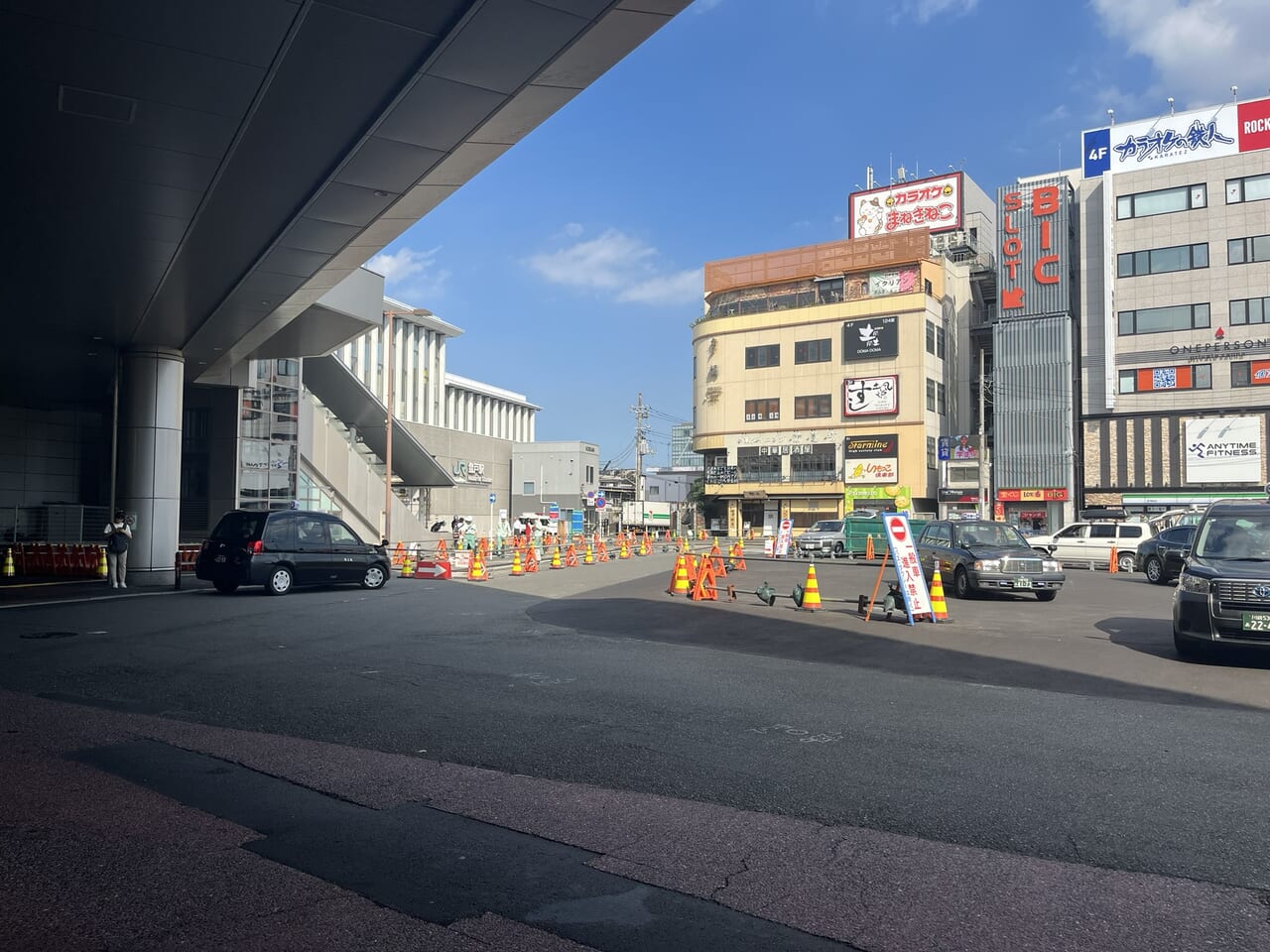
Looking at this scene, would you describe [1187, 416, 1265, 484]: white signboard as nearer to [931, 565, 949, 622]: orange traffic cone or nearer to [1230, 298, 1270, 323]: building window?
[1230, 298, 1270, 323]: building window

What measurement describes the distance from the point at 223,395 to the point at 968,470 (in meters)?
52.2

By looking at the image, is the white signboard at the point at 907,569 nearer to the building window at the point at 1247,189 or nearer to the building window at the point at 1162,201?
the building window at the point at 1162,201

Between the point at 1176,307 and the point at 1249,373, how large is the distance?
5.56 m

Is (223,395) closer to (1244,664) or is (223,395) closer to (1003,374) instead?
(1244,664)

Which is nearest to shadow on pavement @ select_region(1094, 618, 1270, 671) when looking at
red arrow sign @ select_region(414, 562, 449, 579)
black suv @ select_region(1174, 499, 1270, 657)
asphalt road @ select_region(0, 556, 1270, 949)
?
asphalt road @ select_region(0, 556, 1270, 949)

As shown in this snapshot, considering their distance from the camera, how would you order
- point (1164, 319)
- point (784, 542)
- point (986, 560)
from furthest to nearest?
point (1164, 319) → point (784, 542) → point (986, 560)

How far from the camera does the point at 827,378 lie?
72312mm

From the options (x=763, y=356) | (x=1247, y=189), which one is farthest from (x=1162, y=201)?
(x=763, y=356)

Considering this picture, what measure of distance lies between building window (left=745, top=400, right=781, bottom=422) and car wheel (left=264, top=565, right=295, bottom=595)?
5775 centimetres

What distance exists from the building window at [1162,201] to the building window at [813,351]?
70.8 feet

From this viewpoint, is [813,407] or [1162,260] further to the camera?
[813,407]

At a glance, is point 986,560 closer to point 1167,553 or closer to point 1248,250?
point 1167,553

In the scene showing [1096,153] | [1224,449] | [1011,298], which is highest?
[1096,153]

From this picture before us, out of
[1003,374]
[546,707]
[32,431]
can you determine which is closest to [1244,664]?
[546,707]
